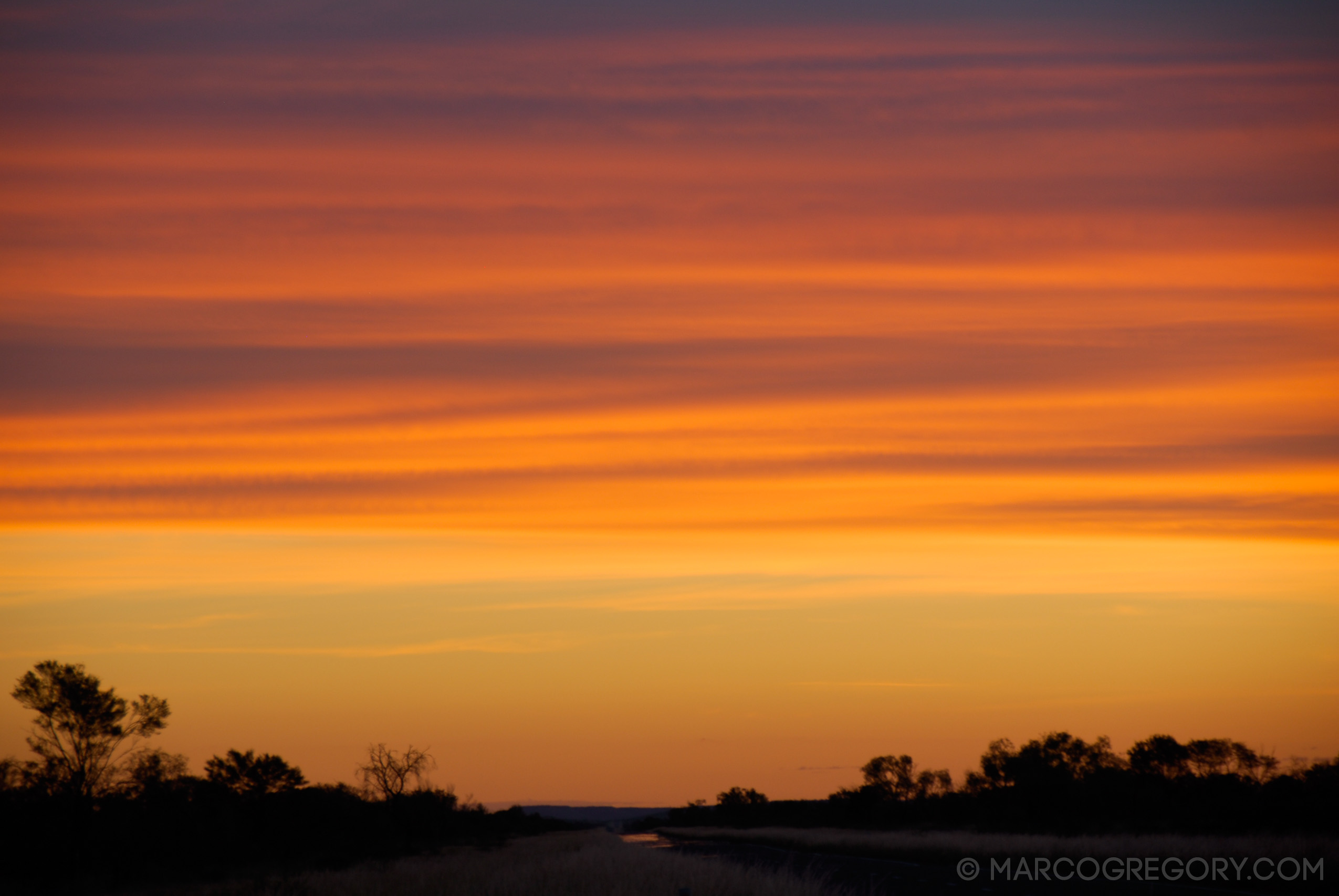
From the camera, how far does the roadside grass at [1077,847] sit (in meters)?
31.5

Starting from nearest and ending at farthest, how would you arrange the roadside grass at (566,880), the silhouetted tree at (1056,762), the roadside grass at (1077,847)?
the roadside grass at (566,880) → the roadside grass at (1077,847) → the silhouetted tree at (1056,762)

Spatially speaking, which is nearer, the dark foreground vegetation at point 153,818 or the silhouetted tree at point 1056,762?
the dark foreground vegetation at point 153,818

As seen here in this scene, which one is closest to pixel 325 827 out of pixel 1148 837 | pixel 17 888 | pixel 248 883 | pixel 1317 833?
pixel 17 888

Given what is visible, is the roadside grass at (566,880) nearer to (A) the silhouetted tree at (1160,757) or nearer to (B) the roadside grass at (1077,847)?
(B) the roadside grass at (1077,847)

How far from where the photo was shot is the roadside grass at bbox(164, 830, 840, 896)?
24.5 meters

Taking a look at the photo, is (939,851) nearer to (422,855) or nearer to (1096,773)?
(422,855)

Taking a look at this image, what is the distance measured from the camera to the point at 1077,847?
40.1 m

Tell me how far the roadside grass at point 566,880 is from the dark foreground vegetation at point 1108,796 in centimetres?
2642

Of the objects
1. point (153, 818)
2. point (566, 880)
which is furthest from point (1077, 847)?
point (153, 818)

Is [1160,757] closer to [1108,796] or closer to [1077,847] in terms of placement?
[1108,796]

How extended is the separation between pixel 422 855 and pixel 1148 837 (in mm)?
43079

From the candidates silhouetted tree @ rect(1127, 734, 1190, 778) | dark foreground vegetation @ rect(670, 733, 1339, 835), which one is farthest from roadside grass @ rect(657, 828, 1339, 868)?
silhouetted tree @ rect(1127, 734, 1190, 778)

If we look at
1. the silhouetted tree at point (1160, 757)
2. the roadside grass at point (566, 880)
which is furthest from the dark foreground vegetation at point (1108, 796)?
the roadside grass at point (566, 880)

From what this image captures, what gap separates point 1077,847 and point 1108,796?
38587 mm
